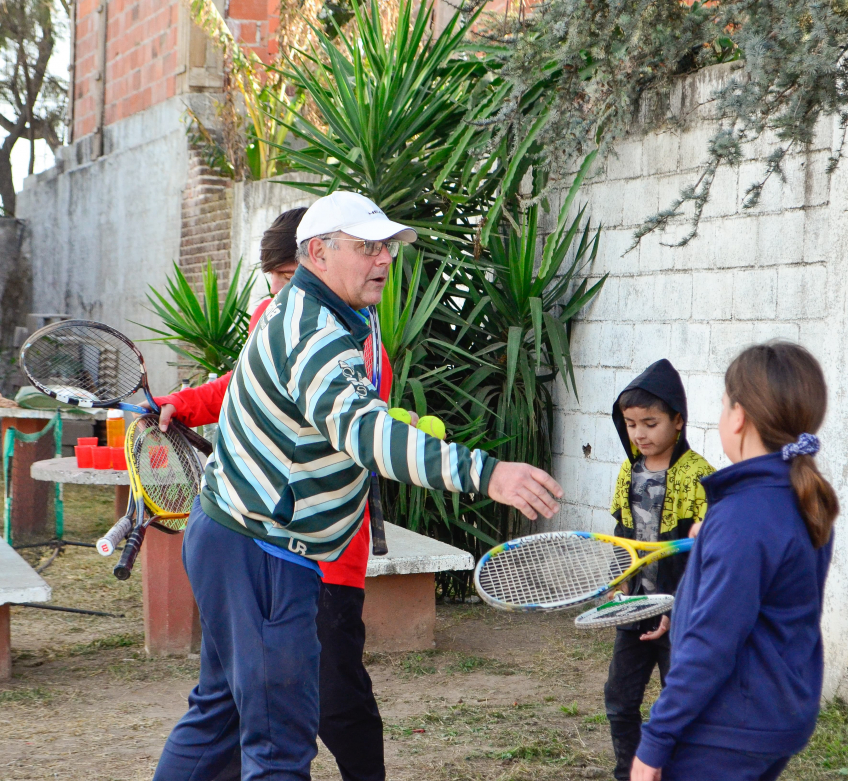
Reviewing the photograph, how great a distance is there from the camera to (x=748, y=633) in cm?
201

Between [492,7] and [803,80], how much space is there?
15.9 feet

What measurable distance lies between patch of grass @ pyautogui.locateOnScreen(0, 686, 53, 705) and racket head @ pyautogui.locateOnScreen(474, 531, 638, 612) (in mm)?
2837

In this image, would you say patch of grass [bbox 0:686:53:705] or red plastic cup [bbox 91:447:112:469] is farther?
red plastic cup [bbox 91:447:112:469]

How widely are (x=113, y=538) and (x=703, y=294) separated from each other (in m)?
3.20

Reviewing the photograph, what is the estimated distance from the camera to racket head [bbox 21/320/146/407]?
396 cm

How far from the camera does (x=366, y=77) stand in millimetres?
6566

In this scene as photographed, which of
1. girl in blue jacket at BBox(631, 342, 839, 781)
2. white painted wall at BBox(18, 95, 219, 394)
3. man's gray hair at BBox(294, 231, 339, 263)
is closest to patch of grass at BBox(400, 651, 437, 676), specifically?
man's gray hair at BBox(294, 231, 339, 263)

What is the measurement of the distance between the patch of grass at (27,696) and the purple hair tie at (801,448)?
12.2ft

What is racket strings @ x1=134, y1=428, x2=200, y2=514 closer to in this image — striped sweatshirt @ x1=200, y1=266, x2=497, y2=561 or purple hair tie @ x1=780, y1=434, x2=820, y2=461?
striped sweatshirt @ x1=200, y1=266, x2=497, y2=561

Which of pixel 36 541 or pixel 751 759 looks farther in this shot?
pixel 36 541

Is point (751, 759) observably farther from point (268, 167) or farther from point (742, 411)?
Answer: point (268, 167)

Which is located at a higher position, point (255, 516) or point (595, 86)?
point (595, 86)

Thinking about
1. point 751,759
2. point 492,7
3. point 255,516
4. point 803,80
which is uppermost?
point 492,7

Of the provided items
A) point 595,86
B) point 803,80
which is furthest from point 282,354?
point 595,86
